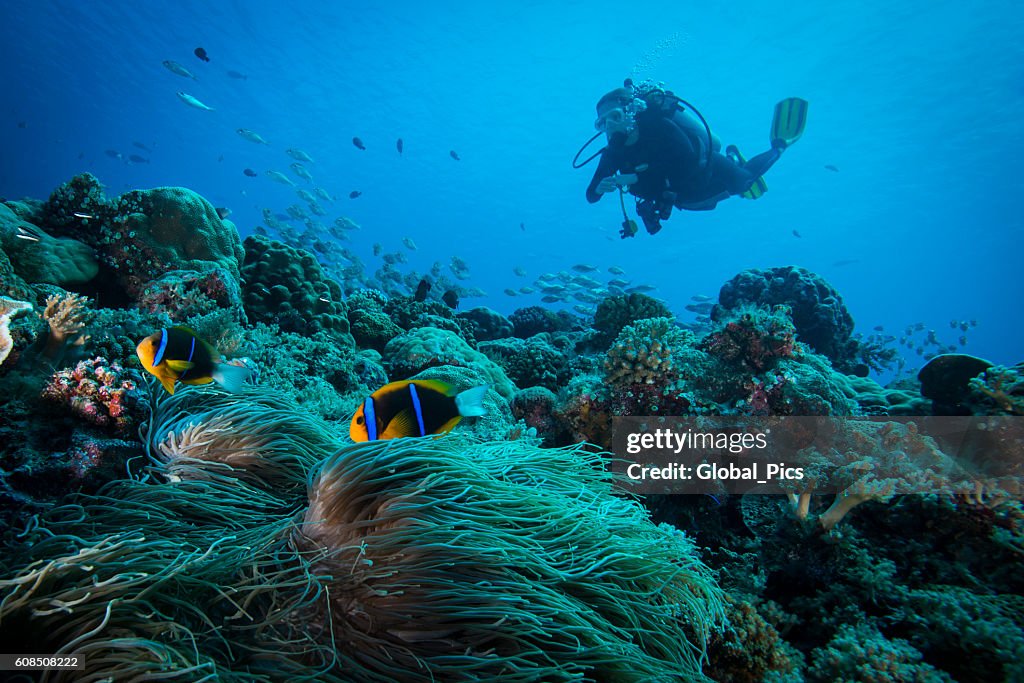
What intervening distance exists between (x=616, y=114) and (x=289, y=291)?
9.10m

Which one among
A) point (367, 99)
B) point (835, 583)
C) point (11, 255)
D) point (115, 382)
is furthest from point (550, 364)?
point (367, 99)

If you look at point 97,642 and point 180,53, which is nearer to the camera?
point 97,642

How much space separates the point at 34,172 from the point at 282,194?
155 feet

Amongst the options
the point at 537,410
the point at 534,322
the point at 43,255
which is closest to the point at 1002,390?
the point at 537,410

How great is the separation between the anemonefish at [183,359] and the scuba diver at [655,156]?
35.5 ft

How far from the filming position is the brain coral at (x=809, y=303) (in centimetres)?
1200

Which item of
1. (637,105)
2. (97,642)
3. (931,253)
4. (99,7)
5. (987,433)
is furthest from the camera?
(931,253)

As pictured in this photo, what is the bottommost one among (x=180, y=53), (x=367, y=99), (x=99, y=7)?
(x=99, y=7)

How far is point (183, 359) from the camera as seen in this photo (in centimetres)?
236

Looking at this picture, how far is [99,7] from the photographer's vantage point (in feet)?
134

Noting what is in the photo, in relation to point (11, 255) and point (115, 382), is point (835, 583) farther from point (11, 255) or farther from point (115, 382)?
point (11, 255)

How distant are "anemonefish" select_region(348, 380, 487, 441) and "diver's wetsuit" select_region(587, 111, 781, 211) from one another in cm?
1101

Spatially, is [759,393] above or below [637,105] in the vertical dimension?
below

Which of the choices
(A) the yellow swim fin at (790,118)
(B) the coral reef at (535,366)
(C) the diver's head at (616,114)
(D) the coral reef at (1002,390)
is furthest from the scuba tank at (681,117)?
(D) the coral reef at (1002,390)
